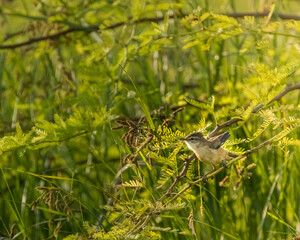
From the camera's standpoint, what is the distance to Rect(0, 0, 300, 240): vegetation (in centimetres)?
181

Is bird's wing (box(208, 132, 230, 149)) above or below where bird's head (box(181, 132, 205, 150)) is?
below

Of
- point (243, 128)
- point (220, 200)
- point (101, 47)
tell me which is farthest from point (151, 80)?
point (220, 200)

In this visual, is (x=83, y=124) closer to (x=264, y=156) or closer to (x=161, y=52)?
(x=264, y=156)

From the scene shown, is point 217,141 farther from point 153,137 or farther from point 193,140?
point 153,137

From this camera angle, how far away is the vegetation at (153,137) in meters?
1.81

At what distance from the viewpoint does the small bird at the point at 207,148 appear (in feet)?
5.69

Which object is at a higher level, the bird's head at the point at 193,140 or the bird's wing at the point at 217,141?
the bird's head at the point at 193,140

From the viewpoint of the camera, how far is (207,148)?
174cm

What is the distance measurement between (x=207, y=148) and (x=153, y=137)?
0.19m

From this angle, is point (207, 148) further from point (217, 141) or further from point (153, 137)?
point (153, 137)

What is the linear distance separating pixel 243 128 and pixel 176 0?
3.57 ft

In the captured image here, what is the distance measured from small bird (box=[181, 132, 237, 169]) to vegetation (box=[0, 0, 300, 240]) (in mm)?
29

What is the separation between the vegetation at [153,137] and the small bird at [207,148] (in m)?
0.03

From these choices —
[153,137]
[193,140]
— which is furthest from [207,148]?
[153,137]
